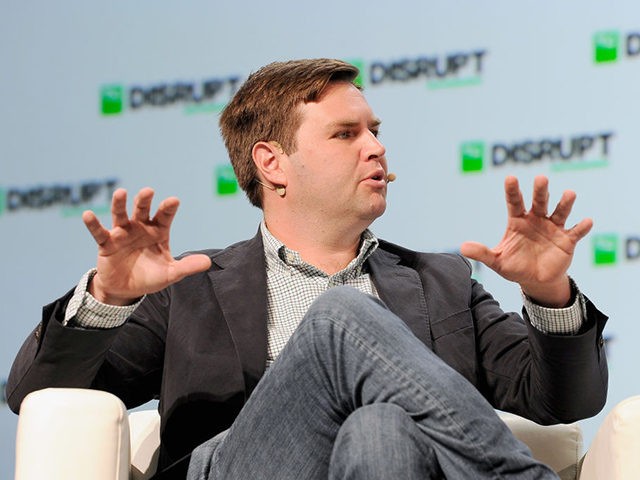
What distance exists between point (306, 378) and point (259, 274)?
578 mm

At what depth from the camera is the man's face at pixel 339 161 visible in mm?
2080

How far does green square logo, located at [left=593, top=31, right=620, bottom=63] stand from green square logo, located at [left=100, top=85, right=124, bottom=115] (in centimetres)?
118

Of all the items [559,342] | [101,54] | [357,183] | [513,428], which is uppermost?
[101,54]

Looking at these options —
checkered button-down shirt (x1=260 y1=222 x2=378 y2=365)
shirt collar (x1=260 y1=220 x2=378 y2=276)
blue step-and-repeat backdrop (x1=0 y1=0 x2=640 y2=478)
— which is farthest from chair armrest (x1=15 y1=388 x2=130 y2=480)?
blue step-and-repeat backdrop (x1=0 y1=0 x2=640 y2=478)

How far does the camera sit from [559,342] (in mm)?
1812

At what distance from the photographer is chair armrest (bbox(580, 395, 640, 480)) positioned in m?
1.62

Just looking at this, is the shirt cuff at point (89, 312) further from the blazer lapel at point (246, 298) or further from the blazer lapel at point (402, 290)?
the blazer lapel at point (402, 290)

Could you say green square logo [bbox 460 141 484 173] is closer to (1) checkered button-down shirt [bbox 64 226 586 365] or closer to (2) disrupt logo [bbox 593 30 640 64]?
(2) disrupt logo [bbox 593 30 640 64]

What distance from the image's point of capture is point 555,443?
195 cm

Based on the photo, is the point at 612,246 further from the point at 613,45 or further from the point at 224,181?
the point at 224,181

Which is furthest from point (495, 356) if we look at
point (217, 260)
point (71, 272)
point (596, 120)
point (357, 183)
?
point (71, 272)

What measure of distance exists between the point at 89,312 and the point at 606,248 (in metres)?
1.41

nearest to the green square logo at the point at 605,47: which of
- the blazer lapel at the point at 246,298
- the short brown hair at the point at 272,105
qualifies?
the short brown hair at the point at 272,105

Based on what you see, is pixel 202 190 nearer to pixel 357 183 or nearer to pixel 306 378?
pixel 357 183
